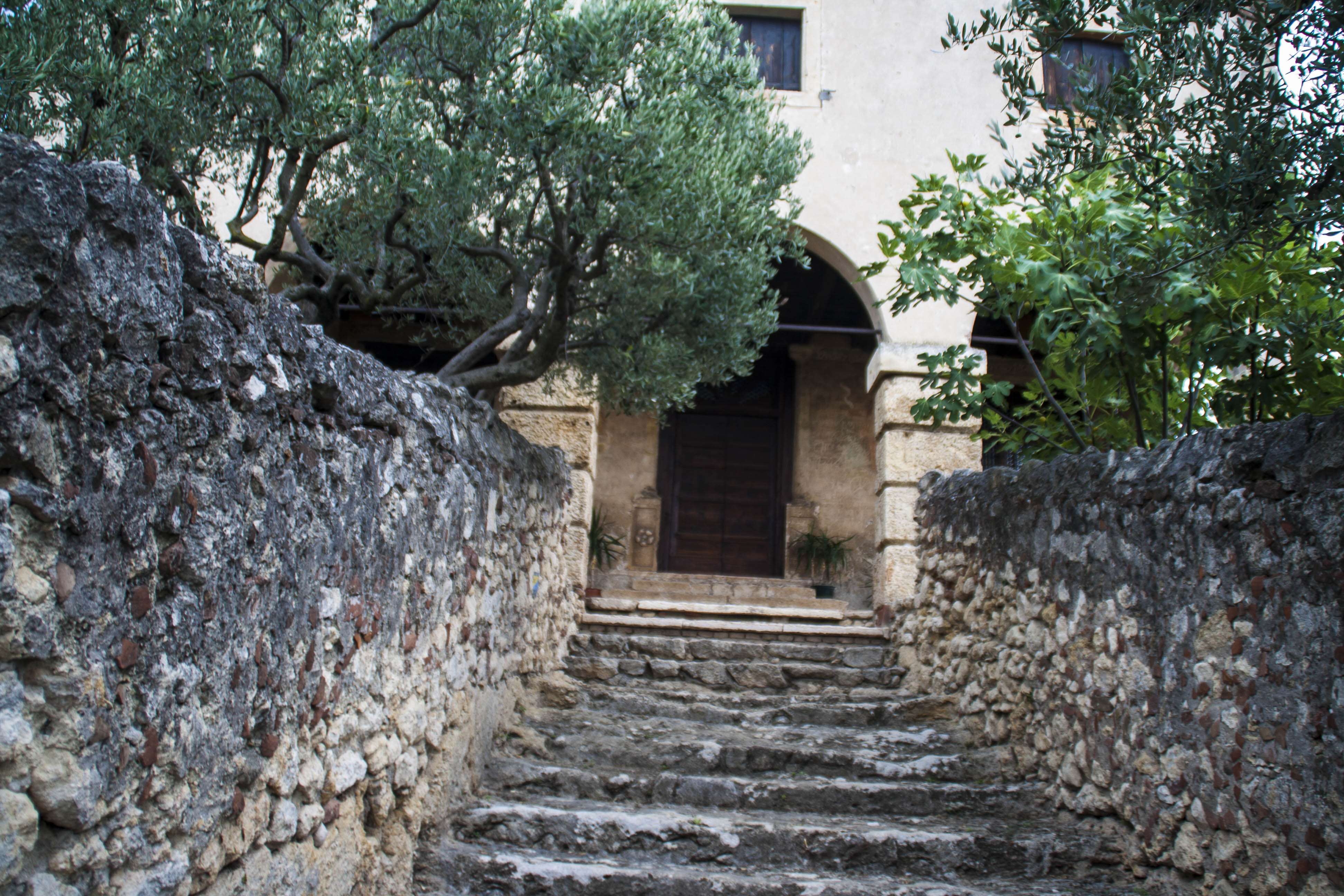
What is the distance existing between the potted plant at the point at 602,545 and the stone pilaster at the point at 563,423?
1.68 m

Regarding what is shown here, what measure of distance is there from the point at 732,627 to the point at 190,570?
15.4 ft

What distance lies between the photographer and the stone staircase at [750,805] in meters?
3.46

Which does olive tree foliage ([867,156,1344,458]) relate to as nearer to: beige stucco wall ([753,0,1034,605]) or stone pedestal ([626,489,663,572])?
beige stucco wall ([753,0,1034,605])

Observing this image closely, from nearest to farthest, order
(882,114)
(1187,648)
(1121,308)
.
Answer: (1187,648) < (1121,308) < (882,114)

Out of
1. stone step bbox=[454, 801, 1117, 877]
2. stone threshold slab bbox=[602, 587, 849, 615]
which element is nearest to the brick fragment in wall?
stone threshold slab bbox=[602, 587, 849, 615]

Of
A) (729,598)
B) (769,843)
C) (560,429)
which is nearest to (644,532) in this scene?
(729,598)

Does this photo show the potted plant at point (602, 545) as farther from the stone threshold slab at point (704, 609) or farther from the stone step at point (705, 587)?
the stone threshold slab at point (704, 609)

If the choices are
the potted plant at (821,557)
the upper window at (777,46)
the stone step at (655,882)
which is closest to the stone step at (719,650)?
the stone step at (655,882)

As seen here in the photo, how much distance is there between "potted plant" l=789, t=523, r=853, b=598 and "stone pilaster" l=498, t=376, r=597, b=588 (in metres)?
3.34

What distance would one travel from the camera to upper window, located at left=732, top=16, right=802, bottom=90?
309 inches

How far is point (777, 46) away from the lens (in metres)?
8.00

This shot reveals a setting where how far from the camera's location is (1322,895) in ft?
8.38

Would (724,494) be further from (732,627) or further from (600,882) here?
(600,882)

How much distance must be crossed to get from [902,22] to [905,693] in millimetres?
5303
